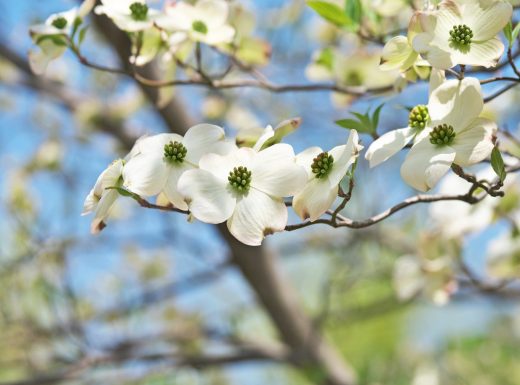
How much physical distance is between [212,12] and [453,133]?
30 cm

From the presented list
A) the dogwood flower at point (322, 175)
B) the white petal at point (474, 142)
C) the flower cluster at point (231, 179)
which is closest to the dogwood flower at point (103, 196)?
the flower cluster at point (231, 179)

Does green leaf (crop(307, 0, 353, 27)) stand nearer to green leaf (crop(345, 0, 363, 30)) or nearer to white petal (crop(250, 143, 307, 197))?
green leaf (crop(345, 0, 363, 30))

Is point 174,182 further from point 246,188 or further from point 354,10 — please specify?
point 354,10

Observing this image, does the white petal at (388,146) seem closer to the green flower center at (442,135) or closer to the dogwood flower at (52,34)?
the green flower center at (442,135)

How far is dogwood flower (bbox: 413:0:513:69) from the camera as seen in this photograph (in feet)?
1.34

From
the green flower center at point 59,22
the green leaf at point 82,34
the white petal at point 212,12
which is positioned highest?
the green flower center at point 59,22

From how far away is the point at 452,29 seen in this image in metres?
0.41

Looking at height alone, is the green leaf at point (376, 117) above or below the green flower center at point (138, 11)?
below

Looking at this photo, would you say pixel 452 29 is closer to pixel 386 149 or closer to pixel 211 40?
pixel 386 149

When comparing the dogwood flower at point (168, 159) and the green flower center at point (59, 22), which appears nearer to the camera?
the dogwood flower at point (168, 159)

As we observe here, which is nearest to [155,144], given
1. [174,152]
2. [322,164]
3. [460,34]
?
[174,152]

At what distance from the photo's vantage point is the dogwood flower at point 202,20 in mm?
593

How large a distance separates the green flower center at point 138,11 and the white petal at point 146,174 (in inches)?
7.1

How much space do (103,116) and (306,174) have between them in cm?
110
